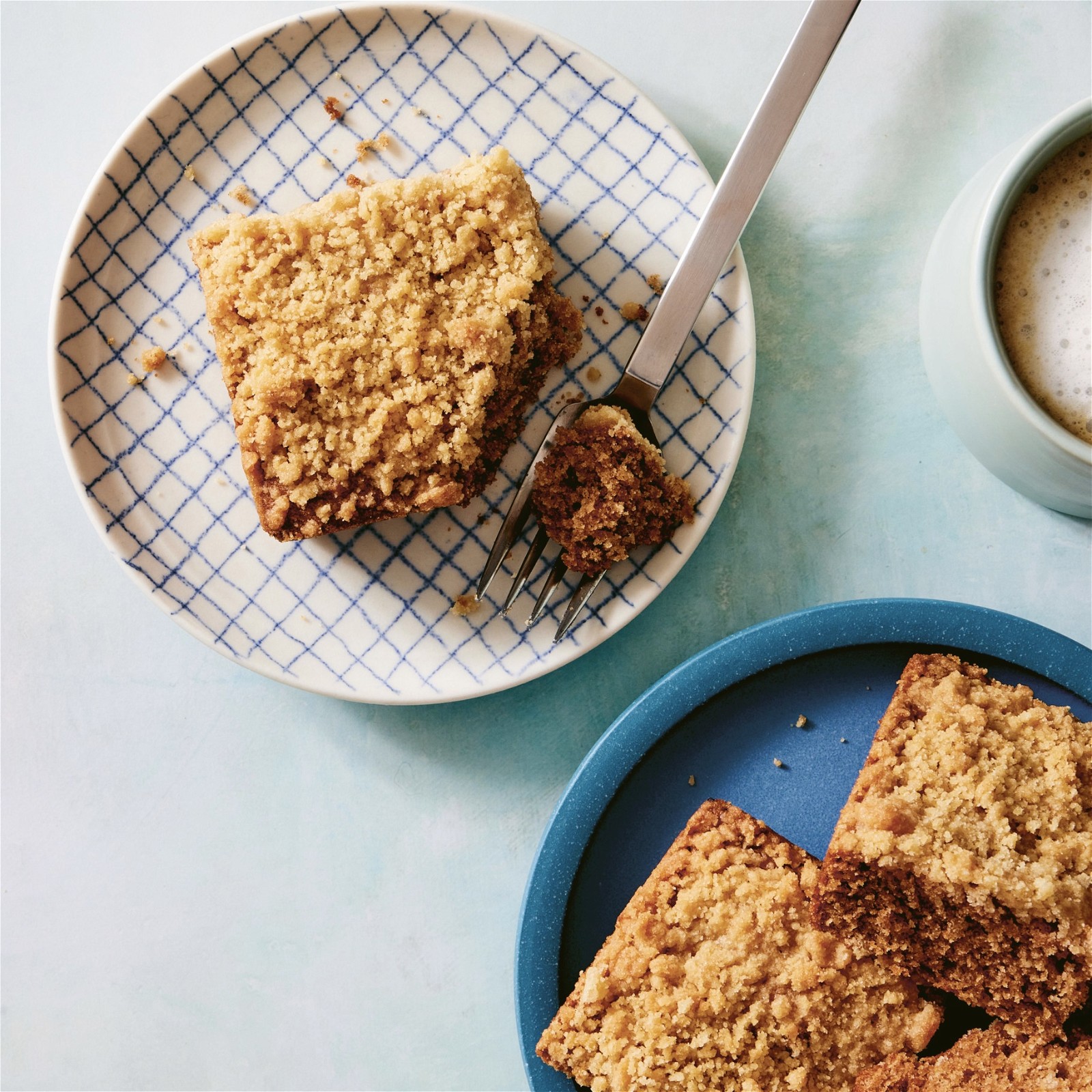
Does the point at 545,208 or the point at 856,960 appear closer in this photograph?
the point at 856,960

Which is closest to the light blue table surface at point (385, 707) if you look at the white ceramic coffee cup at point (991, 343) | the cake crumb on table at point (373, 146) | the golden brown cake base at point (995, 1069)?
the white ceramic coffee cup at point (991, 343)

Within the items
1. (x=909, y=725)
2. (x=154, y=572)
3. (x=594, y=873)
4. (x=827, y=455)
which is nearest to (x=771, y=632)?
(x=909, y=725)

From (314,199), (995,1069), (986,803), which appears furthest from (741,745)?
(314,199)

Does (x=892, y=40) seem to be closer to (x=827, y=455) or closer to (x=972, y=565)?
(x=827, y=455)

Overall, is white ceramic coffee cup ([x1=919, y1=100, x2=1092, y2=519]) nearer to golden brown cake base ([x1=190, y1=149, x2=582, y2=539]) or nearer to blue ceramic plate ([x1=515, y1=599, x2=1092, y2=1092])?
blue ceramic plate ([x1=515, y1=599, x2=1092, y2=1092])

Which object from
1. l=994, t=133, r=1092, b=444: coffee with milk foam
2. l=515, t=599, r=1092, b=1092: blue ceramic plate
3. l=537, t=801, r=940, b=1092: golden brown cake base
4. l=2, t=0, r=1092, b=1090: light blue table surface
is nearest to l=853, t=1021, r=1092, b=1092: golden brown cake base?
l=537, t=801, r=940, b=1092: golden brown cake base

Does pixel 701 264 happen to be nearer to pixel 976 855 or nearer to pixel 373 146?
pixel 373 146

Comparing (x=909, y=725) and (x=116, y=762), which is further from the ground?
(x=909, y=725)
